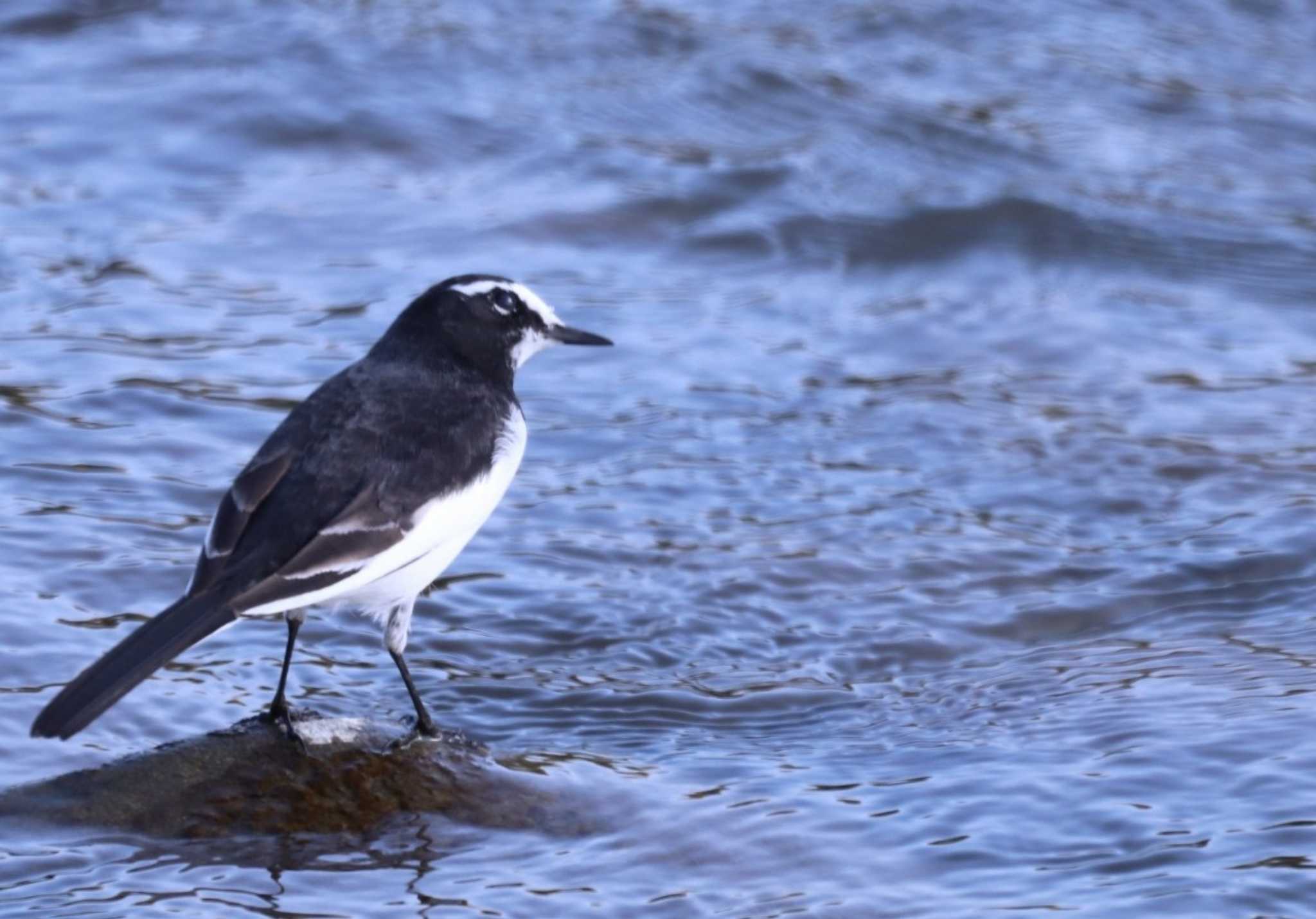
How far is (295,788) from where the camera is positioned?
5.26m

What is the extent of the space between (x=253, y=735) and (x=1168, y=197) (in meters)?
8.21

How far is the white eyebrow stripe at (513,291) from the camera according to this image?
619 cm

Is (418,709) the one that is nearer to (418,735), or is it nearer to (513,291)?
(418,735)

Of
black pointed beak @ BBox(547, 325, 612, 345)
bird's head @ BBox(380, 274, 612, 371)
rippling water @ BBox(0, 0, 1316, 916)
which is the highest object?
bird's head @ BBox(380, 274, 612, 371)

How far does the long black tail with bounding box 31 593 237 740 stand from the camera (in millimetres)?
4660

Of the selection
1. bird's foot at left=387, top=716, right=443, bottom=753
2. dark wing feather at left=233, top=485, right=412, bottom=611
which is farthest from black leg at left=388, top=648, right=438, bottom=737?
dark wing feather at left=233, top=485, right=412, bottom=611

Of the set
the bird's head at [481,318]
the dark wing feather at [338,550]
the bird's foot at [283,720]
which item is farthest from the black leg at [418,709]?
the bird's head at [481,318]

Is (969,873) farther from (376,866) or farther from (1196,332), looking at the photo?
(1196,332)

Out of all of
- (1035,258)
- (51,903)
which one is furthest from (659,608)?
(1035,258)

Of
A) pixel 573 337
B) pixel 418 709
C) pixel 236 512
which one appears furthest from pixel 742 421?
pixel 236 512

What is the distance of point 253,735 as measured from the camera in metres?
5.44

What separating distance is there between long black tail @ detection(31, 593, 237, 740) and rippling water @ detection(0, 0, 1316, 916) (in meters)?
0.44

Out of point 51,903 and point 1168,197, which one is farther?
point 1168,197

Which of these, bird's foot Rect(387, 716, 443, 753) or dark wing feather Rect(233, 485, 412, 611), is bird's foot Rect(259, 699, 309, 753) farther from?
A: dark wing feather Rect(233, 485, 412, 611)
